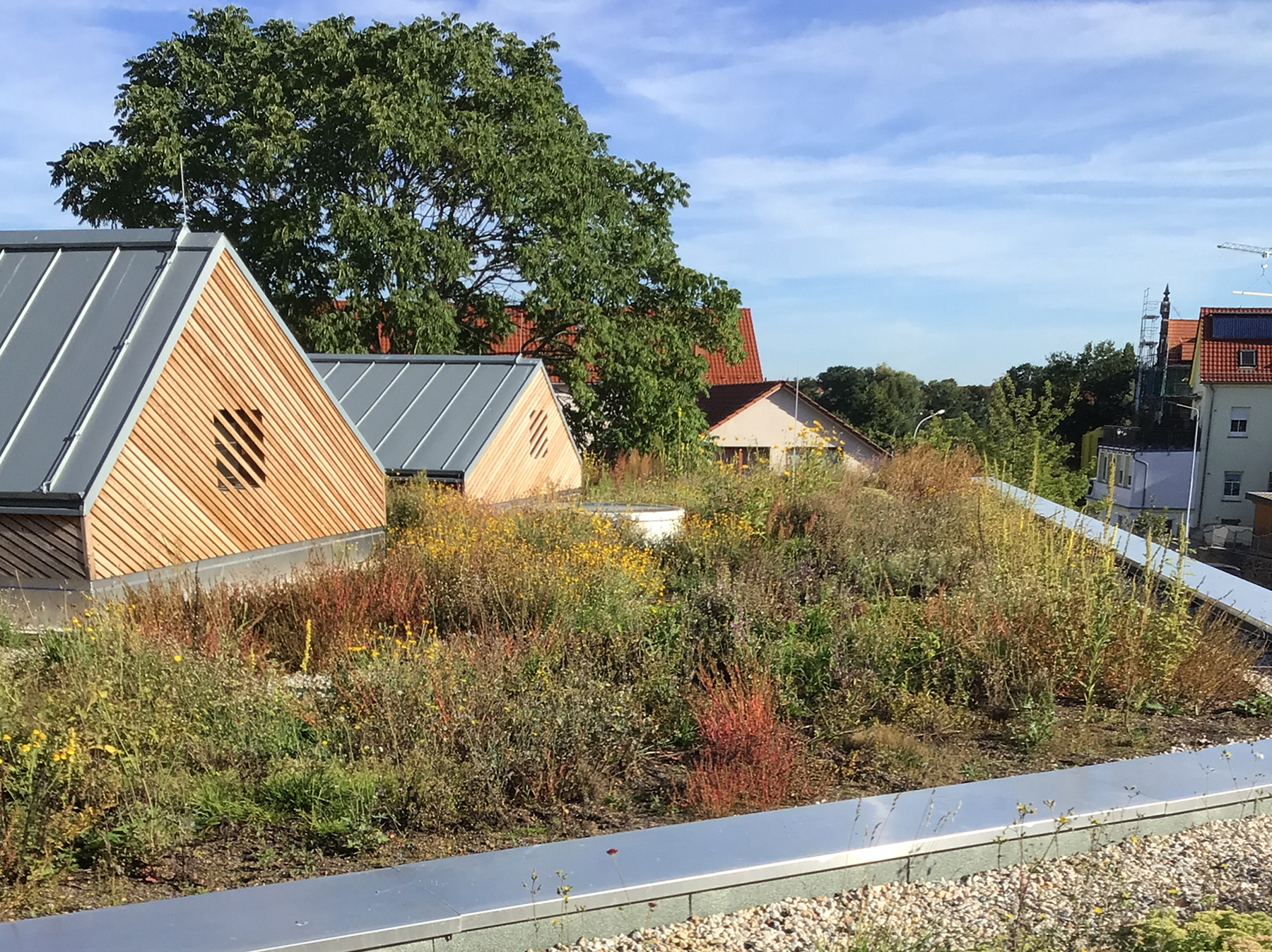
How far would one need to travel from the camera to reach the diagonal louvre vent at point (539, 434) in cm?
1529

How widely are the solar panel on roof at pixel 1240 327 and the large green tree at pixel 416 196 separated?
30.9 metres

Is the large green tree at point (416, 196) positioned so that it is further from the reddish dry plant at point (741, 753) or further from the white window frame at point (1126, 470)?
the white window frame at point (1126, 470)

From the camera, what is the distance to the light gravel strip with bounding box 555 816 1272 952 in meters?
3.27

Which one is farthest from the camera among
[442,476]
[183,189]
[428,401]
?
[428,401]

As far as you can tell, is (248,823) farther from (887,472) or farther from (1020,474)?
(1020,474)

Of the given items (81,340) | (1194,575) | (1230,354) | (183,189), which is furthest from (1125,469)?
(81,340)

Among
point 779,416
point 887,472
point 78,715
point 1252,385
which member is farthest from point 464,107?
point 1252,385

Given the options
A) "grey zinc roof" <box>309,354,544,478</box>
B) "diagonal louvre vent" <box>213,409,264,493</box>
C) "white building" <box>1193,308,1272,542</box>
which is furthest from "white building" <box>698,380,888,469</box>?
"diagonal louvre vent" <box>213,409,264,493</box>

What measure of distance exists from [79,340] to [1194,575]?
9.43 meters

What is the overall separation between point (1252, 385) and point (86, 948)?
161 ft

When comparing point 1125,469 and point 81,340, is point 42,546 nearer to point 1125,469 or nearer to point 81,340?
point 81,340

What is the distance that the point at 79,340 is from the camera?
834cm

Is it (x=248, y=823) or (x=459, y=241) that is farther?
(x=459, y=241)

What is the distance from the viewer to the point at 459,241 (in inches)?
824
